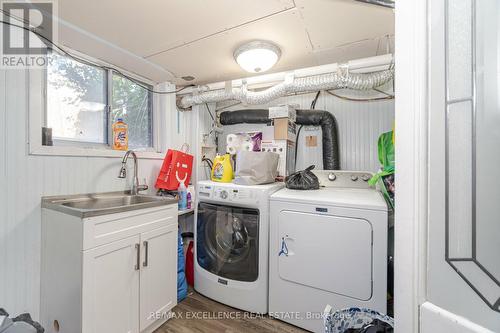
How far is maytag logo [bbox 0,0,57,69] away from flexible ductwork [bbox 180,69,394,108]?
134 cm

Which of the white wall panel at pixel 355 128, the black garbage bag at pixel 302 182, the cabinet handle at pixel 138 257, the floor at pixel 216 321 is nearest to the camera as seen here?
the cabinet handle at pixel 138 257

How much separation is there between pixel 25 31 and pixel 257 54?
63.1 inches

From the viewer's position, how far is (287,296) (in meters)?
1.63

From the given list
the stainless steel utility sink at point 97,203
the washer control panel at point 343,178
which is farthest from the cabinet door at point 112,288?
the washer control panel at point 343,178

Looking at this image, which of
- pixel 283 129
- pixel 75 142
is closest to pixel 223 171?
pixel 283 129

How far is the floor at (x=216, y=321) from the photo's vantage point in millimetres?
1617

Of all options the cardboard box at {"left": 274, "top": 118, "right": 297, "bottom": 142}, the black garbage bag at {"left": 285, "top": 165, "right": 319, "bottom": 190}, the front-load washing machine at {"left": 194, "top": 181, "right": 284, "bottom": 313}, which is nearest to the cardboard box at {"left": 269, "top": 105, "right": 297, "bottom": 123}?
the cardboard box at {"left": 274, "top": 118, "right": 297, "bottom": 142}

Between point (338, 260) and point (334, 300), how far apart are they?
28 centimetres

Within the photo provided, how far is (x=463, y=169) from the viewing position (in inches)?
20.4

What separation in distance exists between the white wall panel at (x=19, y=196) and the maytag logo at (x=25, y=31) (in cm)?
9

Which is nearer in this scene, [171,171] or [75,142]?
[75,142]

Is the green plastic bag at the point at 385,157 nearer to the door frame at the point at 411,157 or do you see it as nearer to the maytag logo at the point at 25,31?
the door frame at the point at 411,157

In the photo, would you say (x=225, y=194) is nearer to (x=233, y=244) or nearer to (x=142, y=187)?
(x=233, y=244)

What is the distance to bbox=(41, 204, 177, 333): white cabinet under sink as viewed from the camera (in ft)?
3.99
